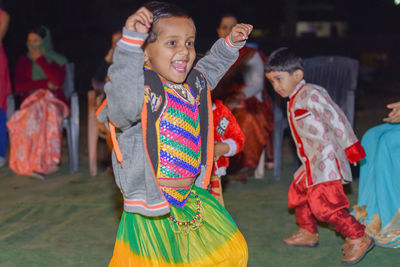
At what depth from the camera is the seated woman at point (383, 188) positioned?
3.60 metres

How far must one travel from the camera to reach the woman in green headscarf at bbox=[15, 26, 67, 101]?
5809mm

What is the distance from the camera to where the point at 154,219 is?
2.25m

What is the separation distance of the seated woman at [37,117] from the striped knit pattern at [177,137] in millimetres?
3551

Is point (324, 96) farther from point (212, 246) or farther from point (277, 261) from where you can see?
point (212, 246)

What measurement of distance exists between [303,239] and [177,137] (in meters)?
1.75

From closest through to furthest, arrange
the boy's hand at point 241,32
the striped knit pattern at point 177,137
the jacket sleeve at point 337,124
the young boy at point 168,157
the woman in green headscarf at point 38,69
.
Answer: the young boy at point 168,157 → the striped knit pattern at point 177,137 → the boy's hand at point 241,32 → the jacket sleeve at point 337,124 → the woman in green headscarf at point 38,69

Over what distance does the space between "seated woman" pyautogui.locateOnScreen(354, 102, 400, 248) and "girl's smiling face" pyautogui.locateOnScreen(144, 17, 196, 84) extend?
1.83m

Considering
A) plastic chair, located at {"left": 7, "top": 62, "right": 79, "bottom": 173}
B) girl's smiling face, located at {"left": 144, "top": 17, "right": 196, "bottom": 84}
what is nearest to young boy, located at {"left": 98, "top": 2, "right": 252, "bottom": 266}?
girl's smiling face, located at {"left": 144, "top": 17, "right": 196, "bottom": 84}

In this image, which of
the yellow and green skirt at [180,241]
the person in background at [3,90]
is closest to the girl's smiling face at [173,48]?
the yellow and green skirt at [180,241]

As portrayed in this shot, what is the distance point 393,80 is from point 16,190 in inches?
482

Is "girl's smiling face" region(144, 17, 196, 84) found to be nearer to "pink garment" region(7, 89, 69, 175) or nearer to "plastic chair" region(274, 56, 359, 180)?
"plastic chair" region(274, 56, 359, 180)

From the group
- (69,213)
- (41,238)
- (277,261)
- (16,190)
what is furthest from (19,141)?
(277,261)

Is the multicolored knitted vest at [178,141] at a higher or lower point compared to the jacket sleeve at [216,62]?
lower

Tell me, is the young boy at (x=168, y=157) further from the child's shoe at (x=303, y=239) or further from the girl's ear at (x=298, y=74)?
the child's shoe at (x=303, y=239)
